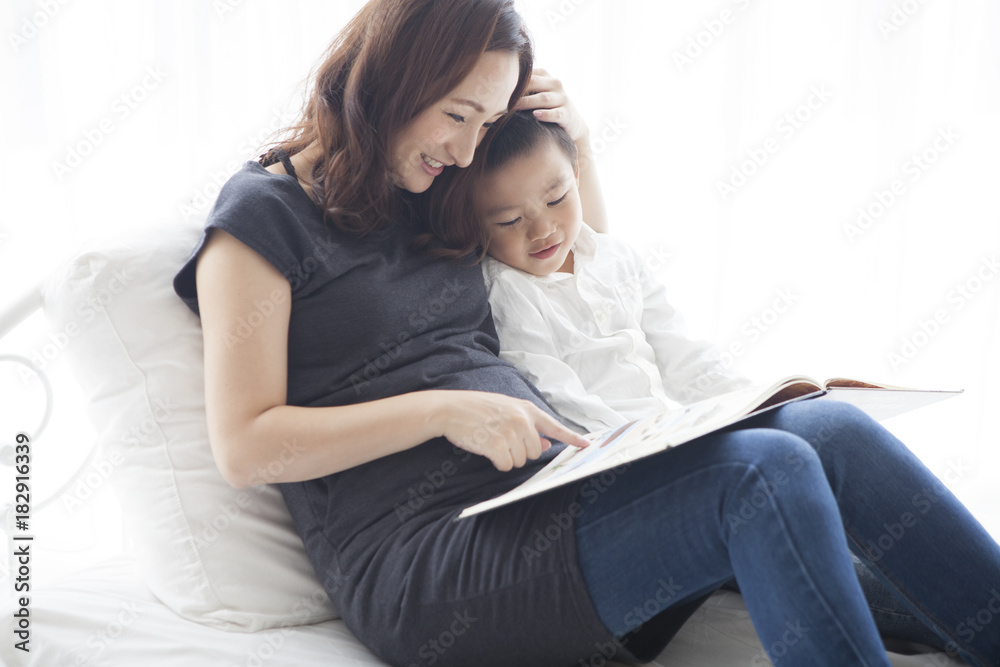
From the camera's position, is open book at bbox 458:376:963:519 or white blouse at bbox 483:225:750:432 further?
white blouse at bbox 483:225:750:432

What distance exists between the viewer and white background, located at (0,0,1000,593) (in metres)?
1.91

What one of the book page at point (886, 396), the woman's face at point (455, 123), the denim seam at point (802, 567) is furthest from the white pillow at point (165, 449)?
the book page at point (886, 396)

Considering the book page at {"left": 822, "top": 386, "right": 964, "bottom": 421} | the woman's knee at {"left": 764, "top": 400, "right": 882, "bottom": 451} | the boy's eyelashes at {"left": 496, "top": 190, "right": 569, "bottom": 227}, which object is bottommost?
the boy's eyelashes at {"left": 496, "top": 190, "right": 569, "bottom": 227}

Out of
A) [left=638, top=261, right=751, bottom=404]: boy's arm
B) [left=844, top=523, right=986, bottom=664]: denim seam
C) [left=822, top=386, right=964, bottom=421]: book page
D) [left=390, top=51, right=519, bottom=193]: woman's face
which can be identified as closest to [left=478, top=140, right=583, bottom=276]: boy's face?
[left=390, top=51, right=519, bottom=193]: woman's face

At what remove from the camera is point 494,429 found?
2.79 ft

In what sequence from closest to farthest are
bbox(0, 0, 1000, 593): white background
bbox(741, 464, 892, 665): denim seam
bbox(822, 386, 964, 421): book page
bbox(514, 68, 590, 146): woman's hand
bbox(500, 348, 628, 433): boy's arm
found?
bbox(741, 464, 892, 665): denim seam, bbox(822, 386, 964, 421): book page, bbox(500, 348, 628, 433): boy's arm, bbox(514, 68, 590, 146): woman's hand, bbox(0, 0, 1000, 593): white background

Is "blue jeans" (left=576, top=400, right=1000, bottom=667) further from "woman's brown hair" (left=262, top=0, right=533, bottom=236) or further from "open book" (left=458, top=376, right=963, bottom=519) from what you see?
"woman's brown hair" (left=262, top=0, right=533, bottom=236)

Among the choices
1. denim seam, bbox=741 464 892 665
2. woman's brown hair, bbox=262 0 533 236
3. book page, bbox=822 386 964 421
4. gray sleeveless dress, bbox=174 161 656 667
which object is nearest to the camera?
denim seam, bbox=741 464 892 665

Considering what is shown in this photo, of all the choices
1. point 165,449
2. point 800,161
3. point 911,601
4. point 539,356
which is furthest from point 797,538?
point 800,161

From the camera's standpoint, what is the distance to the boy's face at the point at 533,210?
4.00 ft

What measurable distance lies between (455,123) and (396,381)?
1.25 feet

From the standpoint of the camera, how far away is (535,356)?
1173 mm

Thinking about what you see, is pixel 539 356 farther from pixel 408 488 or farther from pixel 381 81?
pixel 381 81

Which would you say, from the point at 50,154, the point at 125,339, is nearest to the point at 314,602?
the point at 125,339
